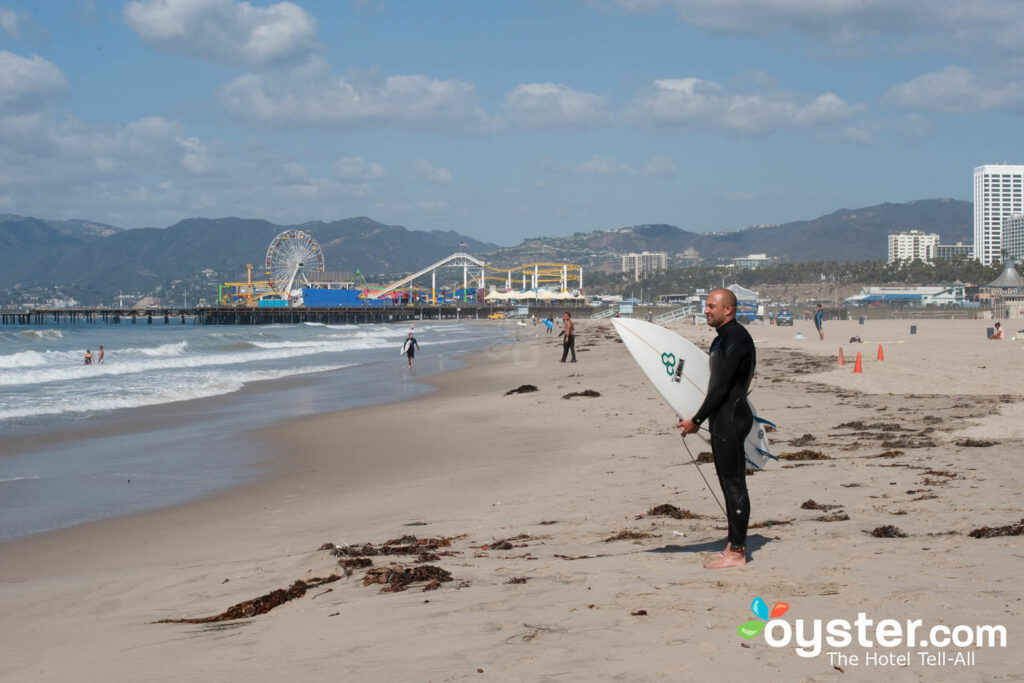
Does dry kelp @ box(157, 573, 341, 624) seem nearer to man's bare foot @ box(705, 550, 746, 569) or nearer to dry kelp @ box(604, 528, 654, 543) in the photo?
dry kelp @ box(604, 528, 654, 543)

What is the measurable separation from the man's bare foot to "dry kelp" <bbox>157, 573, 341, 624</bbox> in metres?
2.19

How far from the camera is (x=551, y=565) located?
15.7 ft

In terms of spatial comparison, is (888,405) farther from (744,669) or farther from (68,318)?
(68,318)

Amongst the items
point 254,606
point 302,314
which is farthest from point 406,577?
point 302,314

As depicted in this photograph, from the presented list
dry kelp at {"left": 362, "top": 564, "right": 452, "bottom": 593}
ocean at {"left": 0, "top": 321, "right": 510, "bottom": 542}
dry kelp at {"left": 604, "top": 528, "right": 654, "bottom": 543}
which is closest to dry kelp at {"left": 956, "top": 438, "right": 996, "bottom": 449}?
dry kelp at {"left": 604, "top": 528, "right": 654, "bottom": 543}

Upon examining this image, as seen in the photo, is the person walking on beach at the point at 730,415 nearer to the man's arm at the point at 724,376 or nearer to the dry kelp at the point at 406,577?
the man's arm at the point at 724,376

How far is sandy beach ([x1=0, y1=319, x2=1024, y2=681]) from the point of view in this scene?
340 cm

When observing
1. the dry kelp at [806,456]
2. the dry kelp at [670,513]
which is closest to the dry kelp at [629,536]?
the dry kelp at [670,513]

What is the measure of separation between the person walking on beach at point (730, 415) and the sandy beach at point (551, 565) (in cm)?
A: 26

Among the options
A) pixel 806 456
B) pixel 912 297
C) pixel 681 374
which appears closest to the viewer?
pixel 681 374

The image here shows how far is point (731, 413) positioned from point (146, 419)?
43.2ft

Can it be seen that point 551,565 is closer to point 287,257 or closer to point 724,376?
point 724,376

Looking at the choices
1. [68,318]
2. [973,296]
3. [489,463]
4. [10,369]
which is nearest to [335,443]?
[489,463]

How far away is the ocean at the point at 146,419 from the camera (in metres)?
8.96
